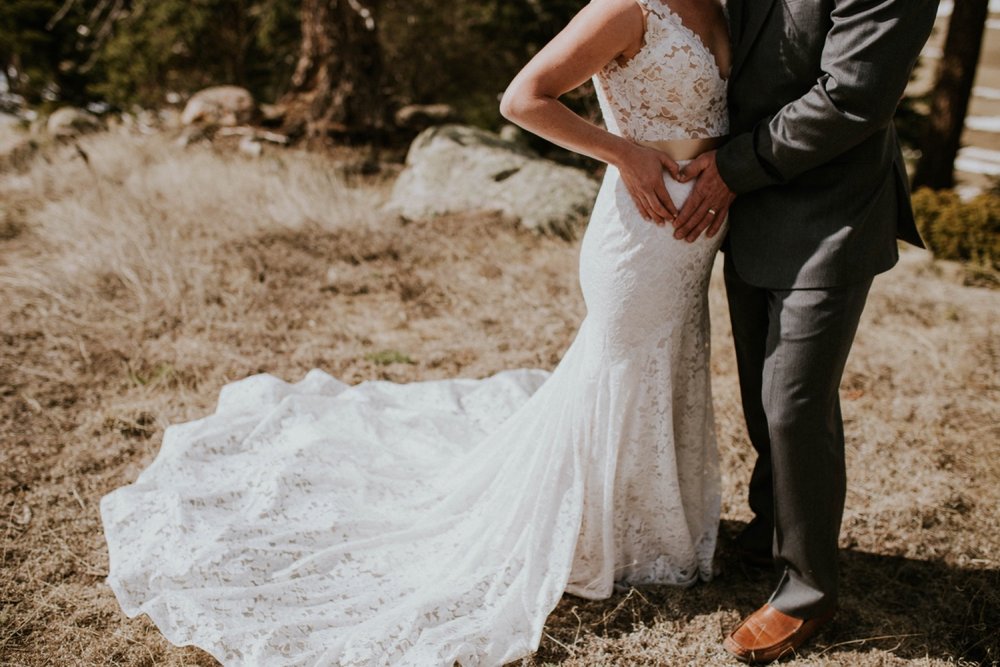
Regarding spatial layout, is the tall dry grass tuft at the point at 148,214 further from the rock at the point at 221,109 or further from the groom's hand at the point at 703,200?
the groom's hand at the point at 703,200

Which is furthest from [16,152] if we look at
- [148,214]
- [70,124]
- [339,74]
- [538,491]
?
[538,491]

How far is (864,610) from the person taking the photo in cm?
280

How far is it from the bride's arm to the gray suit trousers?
0.40 meters

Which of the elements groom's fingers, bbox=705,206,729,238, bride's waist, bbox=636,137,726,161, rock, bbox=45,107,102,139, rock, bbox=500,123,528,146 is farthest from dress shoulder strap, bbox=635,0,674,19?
rock, bbox=45,107,102,139

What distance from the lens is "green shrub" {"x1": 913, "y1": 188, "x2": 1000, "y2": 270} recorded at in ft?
21.7

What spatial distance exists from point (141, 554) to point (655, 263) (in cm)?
202

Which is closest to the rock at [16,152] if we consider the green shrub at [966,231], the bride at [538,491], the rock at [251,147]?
Answer: the rock at [251,147]

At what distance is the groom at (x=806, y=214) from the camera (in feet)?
6.61

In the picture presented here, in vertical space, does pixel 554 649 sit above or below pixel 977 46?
below

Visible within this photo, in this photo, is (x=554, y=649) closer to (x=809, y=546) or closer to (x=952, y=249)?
(x=809, y=546)

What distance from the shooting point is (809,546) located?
2424 mm

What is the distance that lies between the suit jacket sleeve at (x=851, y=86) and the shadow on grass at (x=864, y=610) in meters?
1.53

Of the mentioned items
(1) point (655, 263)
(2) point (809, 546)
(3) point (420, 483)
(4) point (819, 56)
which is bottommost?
(3) point (420, 483)

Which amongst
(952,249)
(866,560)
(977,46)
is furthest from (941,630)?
(977,46)
